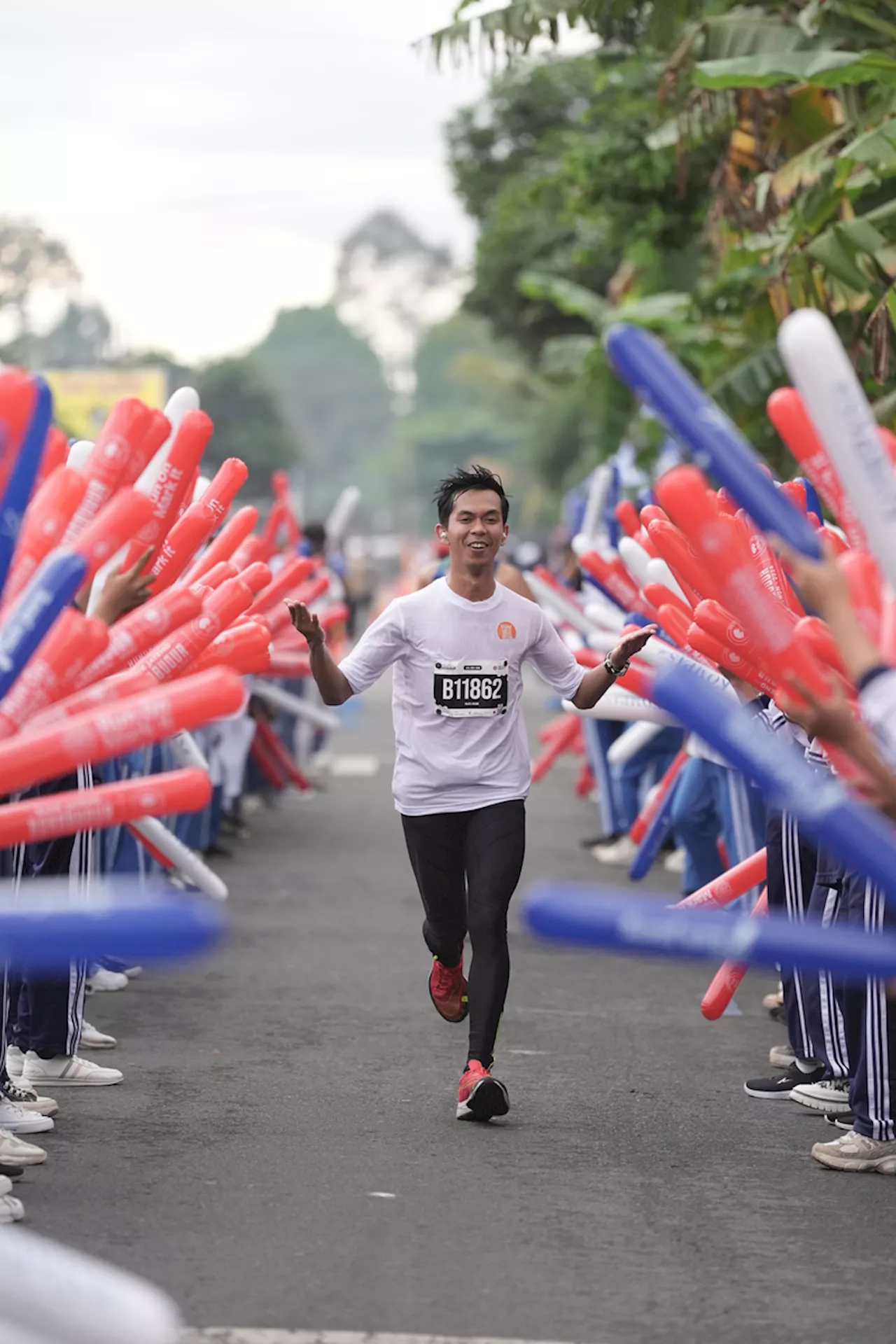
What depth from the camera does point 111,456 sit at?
5.00 metres

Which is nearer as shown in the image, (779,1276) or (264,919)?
(779,1276)

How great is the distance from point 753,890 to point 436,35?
19.7ft

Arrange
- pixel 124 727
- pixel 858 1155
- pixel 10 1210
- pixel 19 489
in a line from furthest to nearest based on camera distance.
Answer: pixel 858 1155
pixel 10 1210
pixel 19 489
pixel 124 727

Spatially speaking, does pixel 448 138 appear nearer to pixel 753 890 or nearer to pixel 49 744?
pixel 753 890

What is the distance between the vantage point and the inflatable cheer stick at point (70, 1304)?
3562mm

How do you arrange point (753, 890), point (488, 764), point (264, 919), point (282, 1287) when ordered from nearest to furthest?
1. point (282, 1287)
2. point (488, 764)
3. point (753, 890)
4. point (264, 919)

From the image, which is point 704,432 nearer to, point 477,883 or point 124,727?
point 124,727

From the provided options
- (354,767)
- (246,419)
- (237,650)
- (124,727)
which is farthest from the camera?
(246,419)

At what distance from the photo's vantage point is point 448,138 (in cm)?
3475

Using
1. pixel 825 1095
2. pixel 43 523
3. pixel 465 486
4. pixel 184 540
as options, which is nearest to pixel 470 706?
pixel 465 486

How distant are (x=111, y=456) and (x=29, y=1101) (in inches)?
99.5

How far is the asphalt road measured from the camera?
5.04m

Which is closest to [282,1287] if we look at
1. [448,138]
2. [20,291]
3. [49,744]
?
[49,744]

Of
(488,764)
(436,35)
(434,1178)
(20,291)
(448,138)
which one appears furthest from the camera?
(20,291)
